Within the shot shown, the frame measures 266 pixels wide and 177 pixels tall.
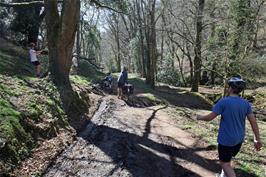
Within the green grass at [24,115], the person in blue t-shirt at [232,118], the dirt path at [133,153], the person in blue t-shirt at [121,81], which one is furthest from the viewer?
the person in blue t-shirt at [121,81]

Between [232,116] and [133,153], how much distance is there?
373 cm

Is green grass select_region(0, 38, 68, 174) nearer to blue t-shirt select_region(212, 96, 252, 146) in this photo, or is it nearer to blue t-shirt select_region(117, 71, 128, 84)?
blue t-shirt select_region(212, 96, 252, 146)

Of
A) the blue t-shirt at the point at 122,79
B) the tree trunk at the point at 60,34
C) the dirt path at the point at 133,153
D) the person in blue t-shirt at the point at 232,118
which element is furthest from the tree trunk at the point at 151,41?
the person in blue t-shirt at the point at 232,118

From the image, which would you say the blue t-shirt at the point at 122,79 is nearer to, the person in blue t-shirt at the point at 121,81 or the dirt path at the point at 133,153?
the person in blue t-shirt at the point at 121,81

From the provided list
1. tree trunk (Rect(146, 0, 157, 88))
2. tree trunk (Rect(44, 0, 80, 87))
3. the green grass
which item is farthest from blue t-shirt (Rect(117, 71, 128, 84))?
tree trunk (Rect(146, 0, 157, 88))

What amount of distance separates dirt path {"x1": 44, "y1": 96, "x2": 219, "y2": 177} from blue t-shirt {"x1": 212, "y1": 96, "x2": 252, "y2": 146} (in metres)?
2.28

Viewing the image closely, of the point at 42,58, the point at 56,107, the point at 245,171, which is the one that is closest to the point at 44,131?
the point at 56,107

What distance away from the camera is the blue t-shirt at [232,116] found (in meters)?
6.28

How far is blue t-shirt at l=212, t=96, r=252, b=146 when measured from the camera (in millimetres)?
6277

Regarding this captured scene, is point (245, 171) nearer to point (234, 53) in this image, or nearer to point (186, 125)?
point (186, 125)

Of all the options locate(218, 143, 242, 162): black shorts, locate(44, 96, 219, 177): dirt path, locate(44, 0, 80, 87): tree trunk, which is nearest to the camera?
locate(218, 143, 242, 162): black shorts

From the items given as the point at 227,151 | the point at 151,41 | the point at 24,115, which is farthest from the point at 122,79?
the point at 227,151

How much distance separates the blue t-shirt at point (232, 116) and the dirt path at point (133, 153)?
89.8 inches

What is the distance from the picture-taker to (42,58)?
26.9 metres
